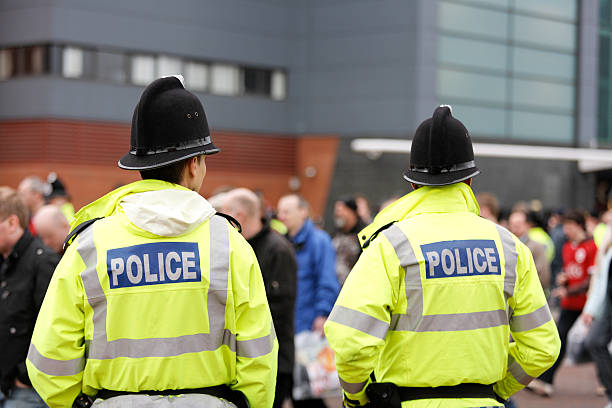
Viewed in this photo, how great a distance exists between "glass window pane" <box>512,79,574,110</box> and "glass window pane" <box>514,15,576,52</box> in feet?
5.40

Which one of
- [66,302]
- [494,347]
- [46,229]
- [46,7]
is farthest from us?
[46,7]

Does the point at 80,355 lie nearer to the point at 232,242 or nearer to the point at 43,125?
the point at 232,242

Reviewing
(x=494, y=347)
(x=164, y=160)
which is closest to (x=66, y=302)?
(x=164, y=160)

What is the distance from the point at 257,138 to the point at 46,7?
923 cm

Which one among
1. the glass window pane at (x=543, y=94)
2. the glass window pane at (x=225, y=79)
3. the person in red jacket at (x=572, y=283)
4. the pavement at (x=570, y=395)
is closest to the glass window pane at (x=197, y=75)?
the glass window pane at (x=225, y=79)

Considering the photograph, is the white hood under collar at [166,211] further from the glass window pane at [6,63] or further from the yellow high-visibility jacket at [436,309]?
the glass window pane at [6,63]

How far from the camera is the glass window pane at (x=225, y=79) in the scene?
31500 millimetres

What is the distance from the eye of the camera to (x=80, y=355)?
2988 millimetres

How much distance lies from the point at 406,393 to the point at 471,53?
98.5 feet

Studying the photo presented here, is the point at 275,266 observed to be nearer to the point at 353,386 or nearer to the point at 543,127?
the point at 353,386

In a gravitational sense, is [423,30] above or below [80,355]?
above

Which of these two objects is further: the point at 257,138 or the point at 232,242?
the point at 257,138

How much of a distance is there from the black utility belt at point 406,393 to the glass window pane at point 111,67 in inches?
1066

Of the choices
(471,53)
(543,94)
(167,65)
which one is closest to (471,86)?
(471,53)
